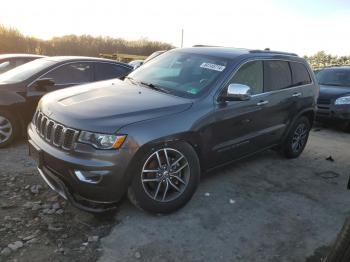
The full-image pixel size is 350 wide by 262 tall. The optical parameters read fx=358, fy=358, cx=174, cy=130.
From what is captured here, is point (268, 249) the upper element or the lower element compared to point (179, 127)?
lower

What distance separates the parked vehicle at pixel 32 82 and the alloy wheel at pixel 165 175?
2.97 metres

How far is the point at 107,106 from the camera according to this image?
141 inches

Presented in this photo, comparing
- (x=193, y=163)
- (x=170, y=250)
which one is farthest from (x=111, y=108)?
(x=170, y=250)

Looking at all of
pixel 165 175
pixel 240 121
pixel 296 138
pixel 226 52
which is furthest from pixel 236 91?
pixel 296 138

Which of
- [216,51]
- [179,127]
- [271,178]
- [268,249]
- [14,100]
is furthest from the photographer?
[14,100]

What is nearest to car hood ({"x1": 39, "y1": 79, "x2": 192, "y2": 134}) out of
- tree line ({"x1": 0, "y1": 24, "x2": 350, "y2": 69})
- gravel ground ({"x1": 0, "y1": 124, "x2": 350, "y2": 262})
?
gravel ground ({"x1": 0, "y1": 124, "x2": 350, "y2": 262})

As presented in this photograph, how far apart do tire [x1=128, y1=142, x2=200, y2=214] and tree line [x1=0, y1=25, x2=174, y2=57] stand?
19.8 metres

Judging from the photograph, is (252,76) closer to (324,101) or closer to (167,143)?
(167,143)

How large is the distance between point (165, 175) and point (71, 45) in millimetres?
29457

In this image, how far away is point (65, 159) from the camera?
130 inches

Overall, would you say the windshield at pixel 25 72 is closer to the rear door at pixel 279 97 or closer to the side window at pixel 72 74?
the side window at pixel 72 74

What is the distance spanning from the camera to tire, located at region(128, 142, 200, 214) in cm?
353

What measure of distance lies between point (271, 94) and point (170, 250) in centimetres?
275

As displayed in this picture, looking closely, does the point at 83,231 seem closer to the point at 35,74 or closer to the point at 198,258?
the point at 198,258
